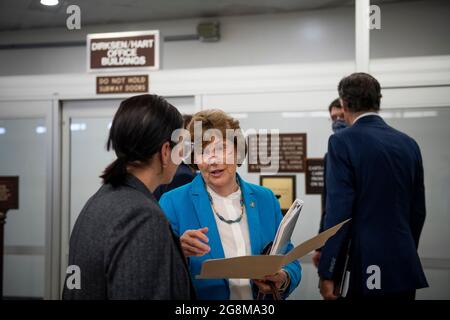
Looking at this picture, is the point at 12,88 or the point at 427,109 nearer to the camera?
the point at 427,109

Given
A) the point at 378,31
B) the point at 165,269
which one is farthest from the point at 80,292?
the point at 378,31

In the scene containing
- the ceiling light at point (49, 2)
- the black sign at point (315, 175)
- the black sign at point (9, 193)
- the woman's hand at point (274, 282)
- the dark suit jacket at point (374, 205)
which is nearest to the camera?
the woman's hand at point (274, 282)

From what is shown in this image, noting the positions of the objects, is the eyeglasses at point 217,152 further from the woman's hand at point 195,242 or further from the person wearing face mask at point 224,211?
the woman's hand at point 195,242

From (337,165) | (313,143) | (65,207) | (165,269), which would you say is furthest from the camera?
(65,207)

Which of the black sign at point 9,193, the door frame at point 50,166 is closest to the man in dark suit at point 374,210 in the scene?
the door frame at point 50,166

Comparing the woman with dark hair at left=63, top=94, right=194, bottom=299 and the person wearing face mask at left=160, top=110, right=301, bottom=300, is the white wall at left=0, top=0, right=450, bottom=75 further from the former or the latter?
the woman with dark hair at left=63, top=94, right=194, bottom=299

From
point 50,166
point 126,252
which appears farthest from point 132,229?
point 50,166

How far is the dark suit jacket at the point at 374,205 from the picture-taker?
5.88 feet

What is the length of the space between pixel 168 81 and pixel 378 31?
1.81 meters

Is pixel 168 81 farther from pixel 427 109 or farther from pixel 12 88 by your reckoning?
pixel 427 109

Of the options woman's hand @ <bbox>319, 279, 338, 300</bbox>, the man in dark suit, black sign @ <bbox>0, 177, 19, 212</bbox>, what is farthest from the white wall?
woman's hand @ <bbox>319, 279, 338, 300</bbox>


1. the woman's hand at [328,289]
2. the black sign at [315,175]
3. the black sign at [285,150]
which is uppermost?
the black sign at [285,150]

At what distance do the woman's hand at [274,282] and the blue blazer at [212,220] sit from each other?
49 mm
